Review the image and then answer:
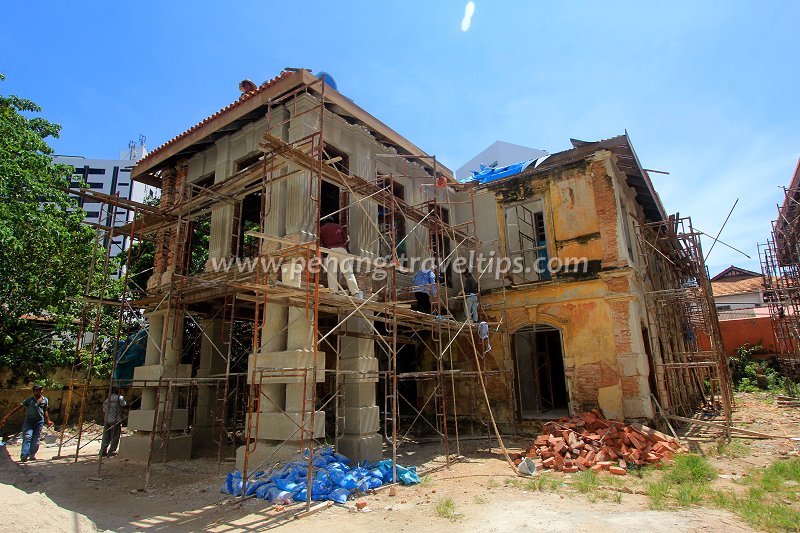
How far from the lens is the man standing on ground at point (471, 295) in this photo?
12.1m

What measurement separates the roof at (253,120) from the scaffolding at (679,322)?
22.5 feet

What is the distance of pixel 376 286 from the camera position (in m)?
10.8

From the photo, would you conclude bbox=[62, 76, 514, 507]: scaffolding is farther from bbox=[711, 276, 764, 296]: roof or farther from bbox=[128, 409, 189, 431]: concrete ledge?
bbox=[711, 276, 764, 296]: roof

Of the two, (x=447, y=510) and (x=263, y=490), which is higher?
(x=263, y=490)

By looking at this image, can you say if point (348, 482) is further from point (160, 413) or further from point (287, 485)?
point (160, 413)

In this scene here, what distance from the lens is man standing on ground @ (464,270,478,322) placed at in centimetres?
1209

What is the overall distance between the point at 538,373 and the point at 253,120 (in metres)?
10.7

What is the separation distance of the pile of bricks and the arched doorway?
9.59 feet

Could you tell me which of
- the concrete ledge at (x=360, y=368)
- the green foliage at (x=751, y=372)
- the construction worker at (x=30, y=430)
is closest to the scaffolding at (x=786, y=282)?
the green foliage at (x=751, y=372)

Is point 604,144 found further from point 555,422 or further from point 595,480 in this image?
point 595,480

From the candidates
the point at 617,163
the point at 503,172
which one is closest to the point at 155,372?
the point at 503,172

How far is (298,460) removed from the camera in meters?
7.79

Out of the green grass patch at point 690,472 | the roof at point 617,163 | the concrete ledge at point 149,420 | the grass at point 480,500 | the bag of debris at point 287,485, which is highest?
the roof at point 617,163

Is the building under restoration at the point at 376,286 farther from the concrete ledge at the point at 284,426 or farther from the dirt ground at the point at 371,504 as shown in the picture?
the dirt ground at the point at 371,504
